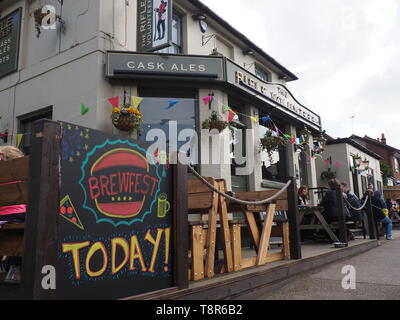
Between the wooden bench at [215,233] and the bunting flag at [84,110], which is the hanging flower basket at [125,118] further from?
the wooden bench at [215,233]

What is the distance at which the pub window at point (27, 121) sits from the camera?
8062 mm

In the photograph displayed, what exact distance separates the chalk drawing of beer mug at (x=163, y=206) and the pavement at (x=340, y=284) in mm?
1490

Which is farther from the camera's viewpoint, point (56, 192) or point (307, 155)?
point (307, 155)

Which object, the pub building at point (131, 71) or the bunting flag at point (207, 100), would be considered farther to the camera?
the bunting flag at point (207, 100)

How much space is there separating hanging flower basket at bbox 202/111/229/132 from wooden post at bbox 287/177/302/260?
2935 millimetres

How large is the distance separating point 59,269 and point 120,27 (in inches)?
253

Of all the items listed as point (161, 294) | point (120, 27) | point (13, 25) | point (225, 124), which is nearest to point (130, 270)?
point (161, 294)

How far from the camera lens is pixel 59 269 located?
7.22 feet

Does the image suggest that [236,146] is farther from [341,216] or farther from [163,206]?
[163,206]

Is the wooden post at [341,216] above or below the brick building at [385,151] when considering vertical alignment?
below

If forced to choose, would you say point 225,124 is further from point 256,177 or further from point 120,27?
point 120,27

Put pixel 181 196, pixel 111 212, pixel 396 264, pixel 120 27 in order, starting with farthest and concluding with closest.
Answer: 1. pixel 120 27
2. pixel 396 264
3. pixel 181 196
4. pixel 111 212

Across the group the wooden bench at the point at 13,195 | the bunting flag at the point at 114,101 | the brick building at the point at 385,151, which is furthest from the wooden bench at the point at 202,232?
the brick building at the point at 385,151

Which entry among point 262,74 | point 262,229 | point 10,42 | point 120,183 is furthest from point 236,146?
point 120,183
